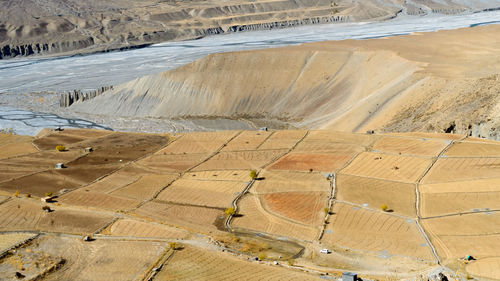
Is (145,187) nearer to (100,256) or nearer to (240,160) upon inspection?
(240,160)

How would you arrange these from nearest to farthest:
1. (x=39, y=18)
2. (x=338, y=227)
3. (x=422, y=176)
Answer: (x=338, y=227)
(x=422, y=176)
(x=39, y=18)

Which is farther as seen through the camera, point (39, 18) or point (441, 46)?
point (39, 18)

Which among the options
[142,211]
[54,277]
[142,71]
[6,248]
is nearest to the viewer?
[54,277]

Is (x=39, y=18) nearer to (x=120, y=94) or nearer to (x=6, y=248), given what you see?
(x=120, y=94)

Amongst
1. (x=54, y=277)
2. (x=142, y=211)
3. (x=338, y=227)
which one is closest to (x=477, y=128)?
(x=338, y=227)

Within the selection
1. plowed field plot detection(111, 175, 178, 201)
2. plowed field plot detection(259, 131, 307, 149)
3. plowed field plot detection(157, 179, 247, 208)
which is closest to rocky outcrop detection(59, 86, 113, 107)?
plowed field plot detection(259, 131, 307, 149)

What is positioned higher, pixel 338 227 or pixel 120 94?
pixel 338 227

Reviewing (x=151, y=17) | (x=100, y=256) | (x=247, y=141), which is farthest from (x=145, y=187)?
(x=151, y=17)
